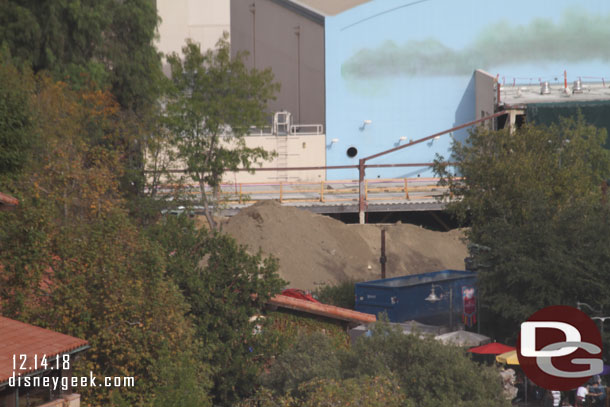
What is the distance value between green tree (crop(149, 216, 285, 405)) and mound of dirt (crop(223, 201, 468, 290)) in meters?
11.4

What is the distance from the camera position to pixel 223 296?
1975cm

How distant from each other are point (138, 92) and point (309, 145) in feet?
52.6

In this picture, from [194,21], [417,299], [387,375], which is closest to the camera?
[387,375]

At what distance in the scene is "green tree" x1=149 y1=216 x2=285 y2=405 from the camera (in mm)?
19250

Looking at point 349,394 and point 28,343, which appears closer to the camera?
point 349,394

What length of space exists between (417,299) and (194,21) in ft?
91.3

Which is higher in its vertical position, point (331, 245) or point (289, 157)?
point (289, 157)

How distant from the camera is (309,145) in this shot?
4772 centimetres

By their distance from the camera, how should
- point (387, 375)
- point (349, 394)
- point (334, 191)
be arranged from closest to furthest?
Answer: point (349, 394) < point (387, 375) < point (334, 191)

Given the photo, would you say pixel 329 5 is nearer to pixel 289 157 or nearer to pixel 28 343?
pixel 289 157

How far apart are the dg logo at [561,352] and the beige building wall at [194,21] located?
31.3 meters

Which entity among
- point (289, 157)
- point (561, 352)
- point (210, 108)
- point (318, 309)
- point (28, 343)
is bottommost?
point (561, 352)

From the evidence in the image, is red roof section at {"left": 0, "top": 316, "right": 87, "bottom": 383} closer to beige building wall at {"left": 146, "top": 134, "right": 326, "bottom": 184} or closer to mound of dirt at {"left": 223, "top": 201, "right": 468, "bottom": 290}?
mound of dirt at {"left": 223, "top": 201, "right": 468, "bottom": 290}

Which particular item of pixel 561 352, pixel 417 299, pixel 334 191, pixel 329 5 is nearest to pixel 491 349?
pixel 561 352
